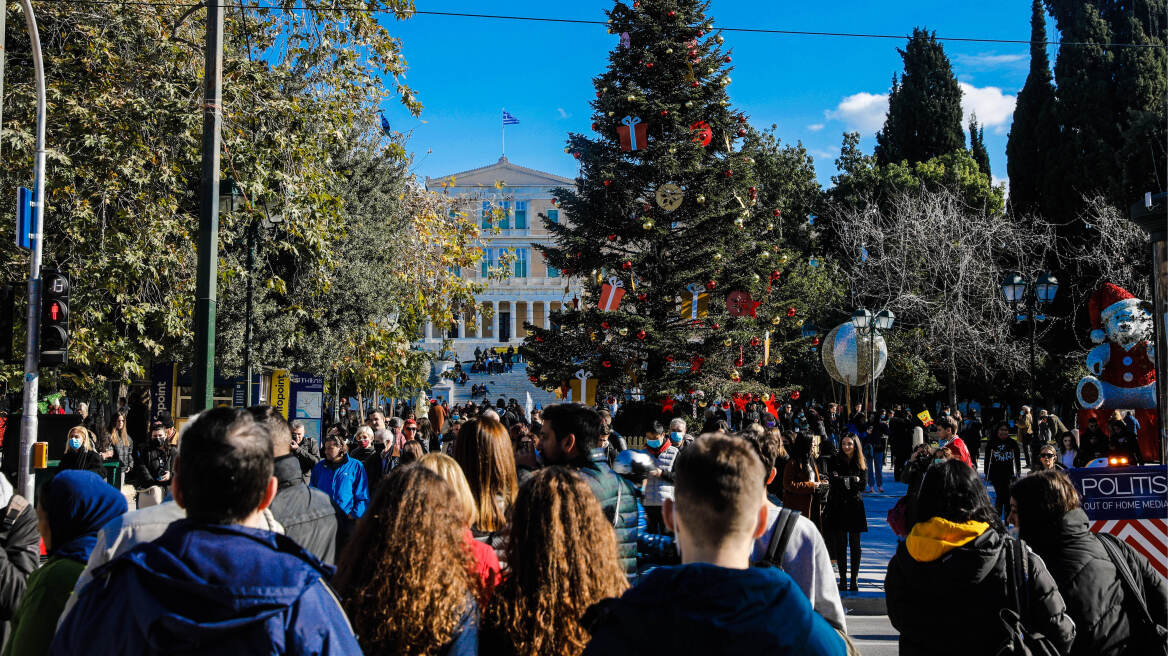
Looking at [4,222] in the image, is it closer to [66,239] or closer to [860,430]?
[66,239]

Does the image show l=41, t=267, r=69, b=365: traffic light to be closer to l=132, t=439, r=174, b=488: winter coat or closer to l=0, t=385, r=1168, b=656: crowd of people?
l=132, t=439, r=174, b=488: winter coat

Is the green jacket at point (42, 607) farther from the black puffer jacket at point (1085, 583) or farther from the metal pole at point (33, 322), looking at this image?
the metal pole at point (33, 322)

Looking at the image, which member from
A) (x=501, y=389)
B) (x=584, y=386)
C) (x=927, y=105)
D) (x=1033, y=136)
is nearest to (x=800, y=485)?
(x=584, y=386)

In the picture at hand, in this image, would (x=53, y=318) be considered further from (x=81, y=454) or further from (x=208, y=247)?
(x=208, y=247)

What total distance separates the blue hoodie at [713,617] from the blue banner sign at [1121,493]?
4380 mm

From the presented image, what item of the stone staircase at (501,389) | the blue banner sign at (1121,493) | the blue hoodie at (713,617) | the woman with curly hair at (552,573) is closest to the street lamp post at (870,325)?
the blue banner sign at (1121,493)

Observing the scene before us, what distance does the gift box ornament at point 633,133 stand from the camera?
2073 centimetres

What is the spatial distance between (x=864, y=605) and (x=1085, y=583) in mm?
5208

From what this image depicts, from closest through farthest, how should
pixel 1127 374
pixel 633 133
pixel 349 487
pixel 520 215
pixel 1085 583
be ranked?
pixel 1085 583 < pixel 349 487 < pixel 1127 374 < pixel 633 133 < pixel 520 215

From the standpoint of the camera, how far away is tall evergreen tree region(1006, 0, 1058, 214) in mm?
36250

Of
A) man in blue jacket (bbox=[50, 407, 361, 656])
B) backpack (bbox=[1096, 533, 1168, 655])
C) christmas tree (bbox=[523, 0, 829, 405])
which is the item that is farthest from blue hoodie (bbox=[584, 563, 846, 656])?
christmas tree (bbox=[523, 0, 829, 405])

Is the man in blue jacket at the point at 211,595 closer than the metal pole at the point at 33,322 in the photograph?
Yes

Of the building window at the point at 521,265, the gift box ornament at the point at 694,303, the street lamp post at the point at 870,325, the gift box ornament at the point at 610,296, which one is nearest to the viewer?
the gift box ornament at the point at 610,296

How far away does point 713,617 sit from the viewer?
6.41 ft
